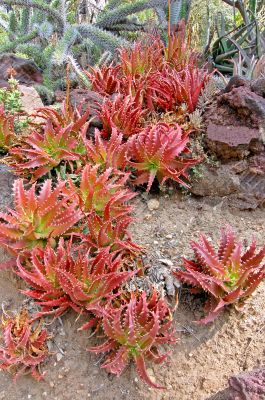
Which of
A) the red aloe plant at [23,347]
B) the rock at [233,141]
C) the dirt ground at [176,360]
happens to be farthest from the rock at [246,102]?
the red aloe plant at [23,347]

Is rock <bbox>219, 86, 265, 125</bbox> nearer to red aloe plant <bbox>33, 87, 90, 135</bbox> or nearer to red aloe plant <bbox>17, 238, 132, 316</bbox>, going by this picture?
red aloe plant <bbox>33, 87, 90, 135</bbox>

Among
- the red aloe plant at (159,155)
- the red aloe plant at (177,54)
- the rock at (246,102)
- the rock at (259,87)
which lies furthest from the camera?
the red aloe plant at (177,54)

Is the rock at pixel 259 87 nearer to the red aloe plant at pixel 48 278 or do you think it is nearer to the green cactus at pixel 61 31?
the red aloe plant at pixel 48 278

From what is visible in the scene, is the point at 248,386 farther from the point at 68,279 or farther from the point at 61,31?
the point at 61,31

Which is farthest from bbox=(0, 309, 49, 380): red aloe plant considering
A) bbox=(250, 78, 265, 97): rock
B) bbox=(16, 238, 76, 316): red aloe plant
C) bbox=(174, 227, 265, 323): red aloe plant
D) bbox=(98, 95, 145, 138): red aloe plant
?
bbox=(250, 78, 265, 97): rock

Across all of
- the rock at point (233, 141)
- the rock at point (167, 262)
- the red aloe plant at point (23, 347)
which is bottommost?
the red aloe plant at point (23, 347)

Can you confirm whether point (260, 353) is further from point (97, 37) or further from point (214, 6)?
point (214, 6)

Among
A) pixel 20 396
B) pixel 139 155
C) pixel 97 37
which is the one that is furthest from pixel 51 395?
pixel 97 37
